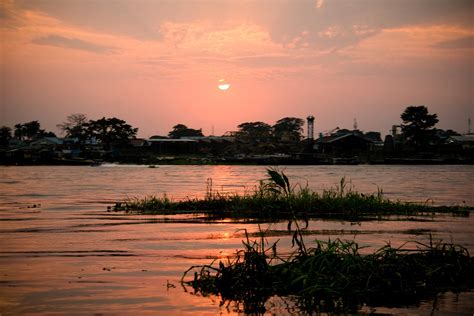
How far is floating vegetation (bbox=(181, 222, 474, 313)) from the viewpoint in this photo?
8.32 metres

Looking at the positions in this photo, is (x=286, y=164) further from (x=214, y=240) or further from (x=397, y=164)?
(x=214, y=240)

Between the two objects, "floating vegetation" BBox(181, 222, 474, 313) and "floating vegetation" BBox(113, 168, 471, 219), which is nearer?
"floating vegetation" BBox(181, 222, 474, 313)

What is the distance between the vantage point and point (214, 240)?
14.9m

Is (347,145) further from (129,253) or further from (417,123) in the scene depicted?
(129,253)

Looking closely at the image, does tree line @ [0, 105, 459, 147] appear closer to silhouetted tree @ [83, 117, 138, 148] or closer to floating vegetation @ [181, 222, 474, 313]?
silhouetted tree @ [83, 117, 138, 148]

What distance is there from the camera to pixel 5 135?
119m

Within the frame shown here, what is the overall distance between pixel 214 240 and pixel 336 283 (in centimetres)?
683

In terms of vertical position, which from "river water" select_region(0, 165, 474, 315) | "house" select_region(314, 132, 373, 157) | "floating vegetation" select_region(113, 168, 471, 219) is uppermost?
"house" select_region(314, 132, 373, 157)

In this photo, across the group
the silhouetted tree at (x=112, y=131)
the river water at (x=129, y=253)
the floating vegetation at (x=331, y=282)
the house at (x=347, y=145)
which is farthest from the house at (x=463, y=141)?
the floating vegetation at (x=331, y=282)

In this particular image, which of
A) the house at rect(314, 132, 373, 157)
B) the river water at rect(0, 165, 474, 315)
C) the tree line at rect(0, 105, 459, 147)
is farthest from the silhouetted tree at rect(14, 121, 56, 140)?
the river water at rect(0, 165, 474, 315)

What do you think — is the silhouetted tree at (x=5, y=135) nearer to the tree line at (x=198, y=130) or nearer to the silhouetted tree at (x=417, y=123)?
the tree line at (x=198, y=130)

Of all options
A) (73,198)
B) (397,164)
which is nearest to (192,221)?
(73,198)

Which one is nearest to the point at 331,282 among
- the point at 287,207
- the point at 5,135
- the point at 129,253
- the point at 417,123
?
the point at 129,253

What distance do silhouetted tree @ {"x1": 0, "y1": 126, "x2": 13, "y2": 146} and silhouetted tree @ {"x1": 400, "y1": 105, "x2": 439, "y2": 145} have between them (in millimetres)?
79714
